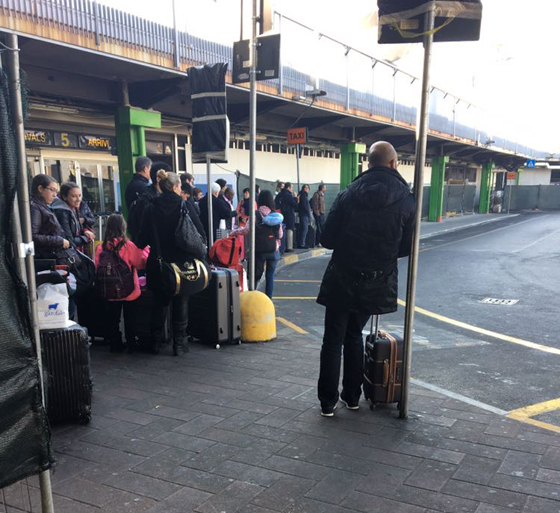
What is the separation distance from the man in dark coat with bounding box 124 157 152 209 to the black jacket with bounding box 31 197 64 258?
1280 mm

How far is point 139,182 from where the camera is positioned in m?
5.89

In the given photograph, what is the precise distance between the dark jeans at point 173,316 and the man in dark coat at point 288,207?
8457 millimetres

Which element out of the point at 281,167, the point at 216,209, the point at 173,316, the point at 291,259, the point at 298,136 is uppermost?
the point at 298,136

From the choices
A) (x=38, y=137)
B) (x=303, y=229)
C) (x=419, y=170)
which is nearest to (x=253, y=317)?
(x=419, y=170)

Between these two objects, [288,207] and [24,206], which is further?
[288,207]

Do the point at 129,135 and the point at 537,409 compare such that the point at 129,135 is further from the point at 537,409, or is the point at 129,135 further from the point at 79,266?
the point at 537,409

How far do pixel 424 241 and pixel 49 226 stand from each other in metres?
15.8

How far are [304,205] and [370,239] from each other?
10.7 meters

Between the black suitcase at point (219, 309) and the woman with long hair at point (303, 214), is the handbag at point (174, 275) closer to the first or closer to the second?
the black suitcase at point (219, 309)

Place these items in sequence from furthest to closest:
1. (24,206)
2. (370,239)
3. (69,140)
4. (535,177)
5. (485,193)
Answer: (535,177)
(485,193)
(69,140)
(370,239)
(24,206)

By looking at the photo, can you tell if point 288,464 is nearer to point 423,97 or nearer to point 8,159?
point 8,159

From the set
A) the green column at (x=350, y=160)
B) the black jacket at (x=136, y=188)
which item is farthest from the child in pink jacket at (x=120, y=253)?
the green column at (x=350, y=160)

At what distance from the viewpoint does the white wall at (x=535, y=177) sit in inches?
2034

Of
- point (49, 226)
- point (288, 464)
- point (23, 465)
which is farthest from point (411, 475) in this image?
point (49, 226)
